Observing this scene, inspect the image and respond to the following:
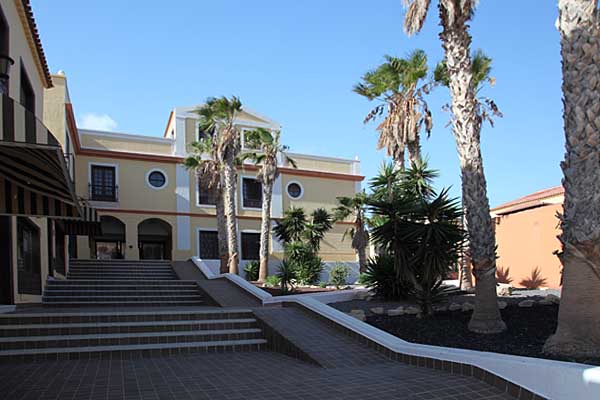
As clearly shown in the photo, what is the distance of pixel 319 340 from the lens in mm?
8453

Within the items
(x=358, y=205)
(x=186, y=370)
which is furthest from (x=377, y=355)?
(x=358, y=205)

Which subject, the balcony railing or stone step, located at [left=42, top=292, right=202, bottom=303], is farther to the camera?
the balcony railing

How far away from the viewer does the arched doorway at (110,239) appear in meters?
27.5

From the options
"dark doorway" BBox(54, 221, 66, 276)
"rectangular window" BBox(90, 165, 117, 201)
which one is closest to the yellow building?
"rectangular window" BBox(90, 165, 117, 201)

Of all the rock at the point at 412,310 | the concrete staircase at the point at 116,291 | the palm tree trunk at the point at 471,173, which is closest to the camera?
the palm tree trunk at the point at 471,173

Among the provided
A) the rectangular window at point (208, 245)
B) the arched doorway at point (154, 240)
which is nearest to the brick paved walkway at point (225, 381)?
the rectangular window at point (208, 245)

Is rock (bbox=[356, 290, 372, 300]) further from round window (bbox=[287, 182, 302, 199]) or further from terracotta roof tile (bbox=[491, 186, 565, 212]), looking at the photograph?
round window (bbox=[287, 182, 302, 199])

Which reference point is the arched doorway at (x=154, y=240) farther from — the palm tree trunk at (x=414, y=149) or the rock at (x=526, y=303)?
the rock at (x=526, y=303)

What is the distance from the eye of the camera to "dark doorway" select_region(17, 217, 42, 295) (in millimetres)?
11805

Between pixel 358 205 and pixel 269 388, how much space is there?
17.9m

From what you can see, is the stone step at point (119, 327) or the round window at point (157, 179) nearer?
the stone step at point (119, 327)

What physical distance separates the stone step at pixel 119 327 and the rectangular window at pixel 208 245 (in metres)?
19.3

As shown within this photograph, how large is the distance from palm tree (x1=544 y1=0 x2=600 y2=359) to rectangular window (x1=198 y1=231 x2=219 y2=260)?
77.4 ft

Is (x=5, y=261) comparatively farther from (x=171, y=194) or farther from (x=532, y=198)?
(x=532, y=198)
